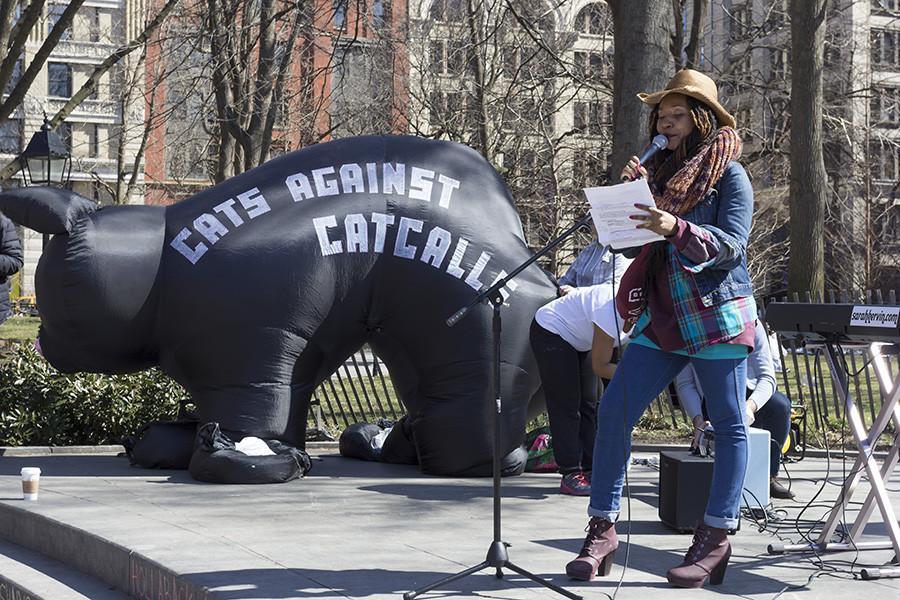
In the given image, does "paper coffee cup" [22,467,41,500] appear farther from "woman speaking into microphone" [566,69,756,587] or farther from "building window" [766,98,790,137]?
"building window" [766,98,790,137]

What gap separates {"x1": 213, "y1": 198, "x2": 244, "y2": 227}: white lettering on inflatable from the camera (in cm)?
808

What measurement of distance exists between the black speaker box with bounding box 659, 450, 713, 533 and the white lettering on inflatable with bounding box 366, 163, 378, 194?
3120 millimetres

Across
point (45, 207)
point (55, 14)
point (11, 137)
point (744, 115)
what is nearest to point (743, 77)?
point (744, 115)

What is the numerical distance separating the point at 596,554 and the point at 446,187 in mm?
4009

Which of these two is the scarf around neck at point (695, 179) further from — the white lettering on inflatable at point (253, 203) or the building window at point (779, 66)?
the building window at point (779, 66)

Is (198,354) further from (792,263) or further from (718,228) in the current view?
(792,263)

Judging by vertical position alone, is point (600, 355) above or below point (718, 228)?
below

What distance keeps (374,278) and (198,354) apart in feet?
4.16

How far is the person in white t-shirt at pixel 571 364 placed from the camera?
707 centimetres

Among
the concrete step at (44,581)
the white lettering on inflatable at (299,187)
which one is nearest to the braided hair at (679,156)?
A: the concrete step at (44,581)

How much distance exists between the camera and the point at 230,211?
8125 millimetres

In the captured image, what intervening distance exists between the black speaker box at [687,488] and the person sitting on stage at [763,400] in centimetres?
85

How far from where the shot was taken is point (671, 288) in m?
4.91

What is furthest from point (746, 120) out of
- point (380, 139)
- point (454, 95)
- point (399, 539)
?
point (399, 539)
